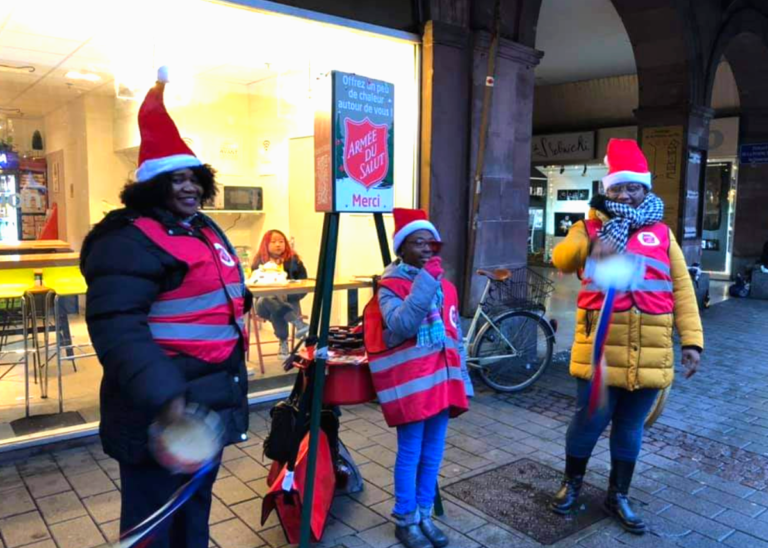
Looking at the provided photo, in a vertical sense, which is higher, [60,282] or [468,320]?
[60,282]

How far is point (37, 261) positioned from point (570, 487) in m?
4.19

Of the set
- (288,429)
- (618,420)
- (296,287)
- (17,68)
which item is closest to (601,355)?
(618,420)

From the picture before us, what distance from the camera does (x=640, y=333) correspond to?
126 inches

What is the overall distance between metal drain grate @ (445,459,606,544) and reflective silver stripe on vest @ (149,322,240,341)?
2.10 m

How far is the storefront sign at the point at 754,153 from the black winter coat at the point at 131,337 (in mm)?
14028

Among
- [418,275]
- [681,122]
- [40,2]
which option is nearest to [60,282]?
[40,2]

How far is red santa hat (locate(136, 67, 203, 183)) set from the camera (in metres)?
2.16

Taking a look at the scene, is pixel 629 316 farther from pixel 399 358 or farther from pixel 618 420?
pixel 399 358

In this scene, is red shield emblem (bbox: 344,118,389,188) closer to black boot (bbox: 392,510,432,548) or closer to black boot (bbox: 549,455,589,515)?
black boot (bbox: 392,510,432,548)

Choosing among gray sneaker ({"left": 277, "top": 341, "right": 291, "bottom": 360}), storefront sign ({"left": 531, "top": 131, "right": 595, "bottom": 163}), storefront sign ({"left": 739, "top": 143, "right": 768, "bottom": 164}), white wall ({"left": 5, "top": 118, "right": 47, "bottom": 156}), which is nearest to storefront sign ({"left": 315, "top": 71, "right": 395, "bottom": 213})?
gray sneaker ({"left": 277, "top": 341, "right": 291, "bottom": 360})

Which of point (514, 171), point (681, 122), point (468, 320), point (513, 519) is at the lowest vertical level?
point (513, 519)

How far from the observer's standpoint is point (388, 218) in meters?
6.61

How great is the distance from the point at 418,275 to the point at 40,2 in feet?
13.4

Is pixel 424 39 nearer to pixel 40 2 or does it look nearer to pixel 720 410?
pixel 40 2
